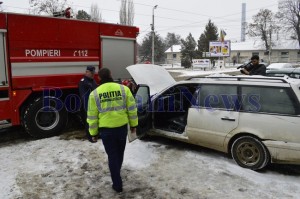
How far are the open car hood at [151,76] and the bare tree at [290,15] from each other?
54.6m

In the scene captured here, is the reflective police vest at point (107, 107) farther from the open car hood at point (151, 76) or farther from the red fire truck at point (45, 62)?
the red fire truck at point (45, 62)

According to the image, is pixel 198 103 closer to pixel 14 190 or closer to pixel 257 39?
pixel 14 190

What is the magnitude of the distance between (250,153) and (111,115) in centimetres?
243

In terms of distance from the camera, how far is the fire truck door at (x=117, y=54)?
24.8 feet

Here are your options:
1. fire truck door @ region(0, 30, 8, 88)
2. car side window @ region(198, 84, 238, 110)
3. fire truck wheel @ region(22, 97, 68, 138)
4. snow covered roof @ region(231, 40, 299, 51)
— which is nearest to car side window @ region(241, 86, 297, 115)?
car side window @ region(198, 84, 238, 110)

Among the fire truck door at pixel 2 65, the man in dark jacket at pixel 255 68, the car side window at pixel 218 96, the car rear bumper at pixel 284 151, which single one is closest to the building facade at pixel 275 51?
the man in dark jacket at pixel 255 68

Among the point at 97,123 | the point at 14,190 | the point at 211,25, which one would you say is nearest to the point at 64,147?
the point at 14,190

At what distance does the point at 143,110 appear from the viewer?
237 inches

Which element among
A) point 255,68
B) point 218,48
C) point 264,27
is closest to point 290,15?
point 264,27

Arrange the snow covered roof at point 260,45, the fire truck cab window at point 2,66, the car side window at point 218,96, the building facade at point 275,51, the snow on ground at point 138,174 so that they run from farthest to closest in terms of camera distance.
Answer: the snow covered roof at point 260,45 → the building facade at point 275,51 → the fire truck cab window at point 2,66 → the car side window at point 218,96 → the snow on ground at point 138,174

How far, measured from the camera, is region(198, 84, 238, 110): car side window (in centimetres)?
513

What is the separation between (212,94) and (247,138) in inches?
40.0

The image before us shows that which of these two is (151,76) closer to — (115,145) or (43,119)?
(43,119)

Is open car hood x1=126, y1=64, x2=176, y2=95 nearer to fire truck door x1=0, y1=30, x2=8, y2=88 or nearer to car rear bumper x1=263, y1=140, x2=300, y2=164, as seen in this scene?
fire truck door x1=0, y1=30, x2=8, y2=88
